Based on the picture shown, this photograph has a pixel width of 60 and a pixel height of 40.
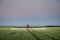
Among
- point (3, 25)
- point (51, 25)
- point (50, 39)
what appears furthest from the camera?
point (51, 25)

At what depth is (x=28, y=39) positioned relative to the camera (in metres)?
2.30

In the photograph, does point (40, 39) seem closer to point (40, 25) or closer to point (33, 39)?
point (33, 39)

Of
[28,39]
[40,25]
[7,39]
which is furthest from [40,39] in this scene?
[40,25]

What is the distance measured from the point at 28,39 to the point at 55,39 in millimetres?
630

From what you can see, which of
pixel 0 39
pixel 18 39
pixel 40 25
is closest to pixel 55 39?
pixel 18 39

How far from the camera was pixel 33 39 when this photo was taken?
7.59 feet

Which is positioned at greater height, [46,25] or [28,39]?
[46,25]

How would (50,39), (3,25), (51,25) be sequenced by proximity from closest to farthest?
(50,39) < (3,25) < (51,25)

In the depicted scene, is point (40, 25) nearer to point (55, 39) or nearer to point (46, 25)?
point (46, 25)

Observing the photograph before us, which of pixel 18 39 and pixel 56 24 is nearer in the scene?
pixel 18 39

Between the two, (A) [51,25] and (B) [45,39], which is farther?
(A) [51,25]

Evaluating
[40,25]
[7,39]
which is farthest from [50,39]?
[40,25]

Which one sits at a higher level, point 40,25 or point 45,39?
point 40,25

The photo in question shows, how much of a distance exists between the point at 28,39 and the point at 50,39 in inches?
20.2
